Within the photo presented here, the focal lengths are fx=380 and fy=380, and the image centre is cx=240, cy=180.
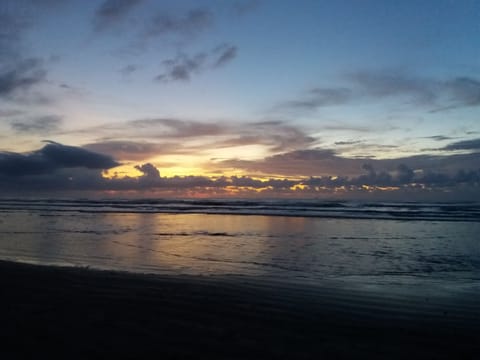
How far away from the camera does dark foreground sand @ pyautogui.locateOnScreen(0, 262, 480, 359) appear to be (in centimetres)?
517

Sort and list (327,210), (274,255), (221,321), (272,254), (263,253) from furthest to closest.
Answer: (327,210)
(263,253)
(272,254)
(274,255)
(221,321)

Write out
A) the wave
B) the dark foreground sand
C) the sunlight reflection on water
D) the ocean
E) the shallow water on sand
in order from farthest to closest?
the wave, the sunlight reflection on water, the shallow water on sand, the ocean, the dark foreground sand

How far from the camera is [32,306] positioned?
22.6 ft

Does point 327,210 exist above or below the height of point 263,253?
below

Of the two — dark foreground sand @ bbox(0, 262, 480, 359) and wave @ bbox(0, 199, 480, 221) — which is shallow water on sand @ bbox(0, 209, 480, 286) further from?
wave @ bbox(0, 199, 480, 221)

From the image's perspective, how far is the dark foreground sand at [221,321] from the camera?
5168mm

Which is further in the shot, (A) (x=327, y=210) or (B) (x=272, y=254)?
(A) (x=327, y=210)

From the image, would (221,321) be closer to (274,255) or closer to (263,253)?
(274,255)

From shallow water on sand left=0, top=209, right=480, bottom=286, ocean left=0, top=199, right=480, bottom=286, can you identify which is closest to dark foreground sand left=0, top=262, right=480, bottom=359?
ocean left=0, top=199, right=480, bottom=286

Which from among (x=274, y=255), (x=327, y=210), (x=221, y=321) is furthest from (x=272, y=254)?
(x=327, y=210)

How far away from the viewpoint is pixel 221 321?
249 inches

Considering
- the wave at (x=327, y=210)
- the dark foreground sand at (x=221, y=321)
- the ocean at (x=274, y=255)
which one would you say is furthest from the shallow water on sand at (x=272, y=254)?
the wave at (x=327, y=210)

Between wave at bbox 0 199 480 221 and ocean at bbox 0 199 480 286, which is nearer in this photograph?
ocean at bbox 0 199 480 286

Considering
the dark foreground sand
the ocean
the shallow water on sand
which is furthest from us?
the shallow water on sand
